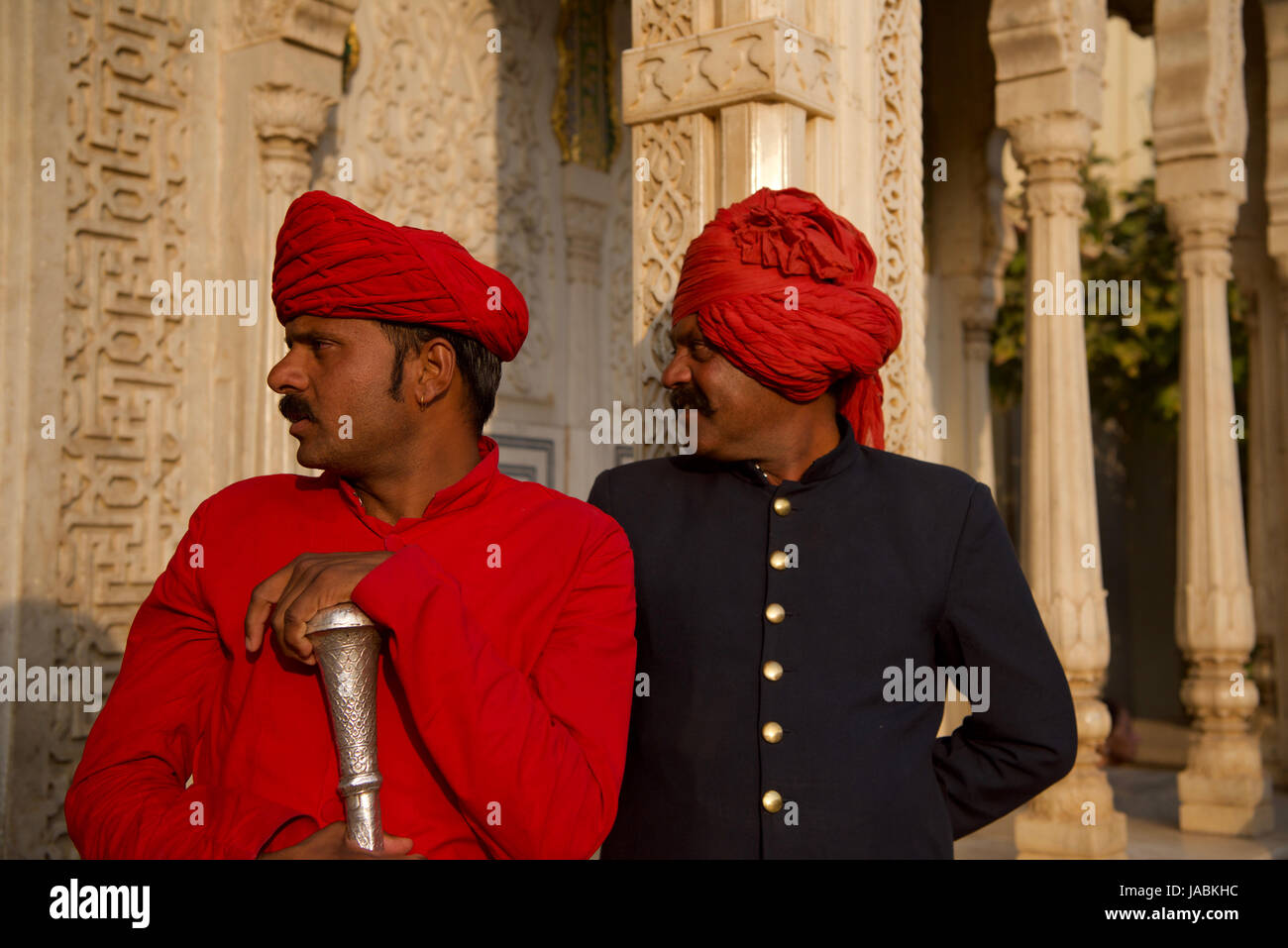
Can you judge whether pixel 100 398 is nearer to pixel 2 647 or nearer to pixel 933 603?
pixel 2 647

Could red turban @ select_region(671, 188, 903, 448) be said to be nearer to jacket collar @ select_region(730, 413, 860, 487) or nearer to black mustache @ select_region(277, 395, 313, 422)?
jacket collar @ select_region(730, 413, 860, 487)

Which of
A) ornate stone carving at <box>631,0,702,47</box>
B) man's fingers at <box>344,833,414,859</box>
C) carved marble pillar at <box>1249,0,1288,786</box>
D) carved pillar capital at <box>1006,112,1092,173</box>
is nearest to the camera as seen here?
man's fingers at <box>344,833,414,859</box>

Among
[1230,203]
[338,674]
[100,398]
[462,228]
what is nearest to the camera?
[338,674]

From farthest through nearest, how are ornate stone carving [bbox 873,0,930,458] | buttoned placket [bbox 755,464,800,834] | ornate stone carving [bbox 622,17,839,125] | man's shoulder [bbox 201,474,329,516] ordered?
1. ornate stone carving [bbox 873,0,930,458]
2. ornate stone carving [bbox 622,17,839,125]
3. buttoned placket [bbox 755,464,800,834]
4. man's shoulder [bbox 201,474,329,516]

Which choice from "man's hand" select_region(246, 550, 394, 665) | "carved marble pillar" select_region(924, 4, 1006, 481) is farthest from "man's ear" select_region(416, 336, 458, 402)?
"carved marble pillar" select_region(924, 4, 1006, 481)

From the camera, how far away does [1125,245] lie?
1090 centimetres

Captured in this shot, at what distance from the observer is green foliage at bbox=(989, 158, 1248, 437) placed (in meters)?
10.4

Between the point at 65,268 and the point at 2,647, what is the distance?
1140mm

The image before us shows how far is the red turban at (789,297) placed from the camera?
1.77m

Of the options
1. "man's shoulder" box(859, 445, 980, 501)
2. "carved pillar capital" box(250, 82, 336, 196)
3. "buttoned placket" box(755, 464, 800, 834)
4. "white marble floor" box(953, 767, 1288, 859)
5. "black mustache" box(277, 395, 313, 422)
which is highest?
"carved pillar capital" box(250, 82, 336, 196)

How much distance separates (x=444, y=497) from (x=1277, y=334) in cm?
735

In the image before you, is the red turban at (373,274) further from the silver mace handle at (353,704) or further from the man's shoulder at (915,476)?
the man's shoulder at (915,476)
